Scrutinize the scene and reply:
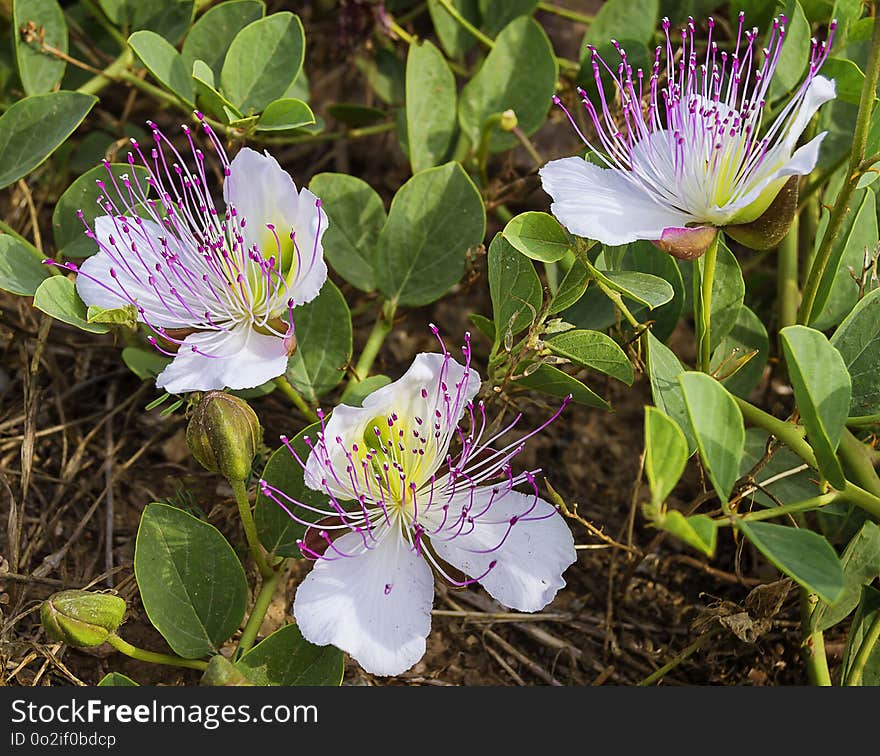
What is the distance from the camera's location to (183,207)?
5.35 ft

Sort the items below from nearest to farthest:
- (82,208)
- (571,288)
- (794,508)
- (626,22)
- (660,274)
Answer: (794,508), (571,288), (660,274), (82,208), (626,22)

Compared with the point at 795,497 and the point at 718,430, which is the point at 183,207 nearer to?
the point at 718,430

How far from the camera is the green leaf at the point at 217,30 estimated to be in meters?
1.86

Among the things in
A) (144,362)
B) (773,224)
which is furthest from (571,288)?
(144,362)

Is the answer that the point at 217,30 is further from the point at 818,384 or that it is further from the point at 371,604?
the point at 818,384

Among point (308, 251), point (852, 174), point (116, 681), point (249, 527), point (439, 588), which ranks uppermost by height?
point (852, 174)

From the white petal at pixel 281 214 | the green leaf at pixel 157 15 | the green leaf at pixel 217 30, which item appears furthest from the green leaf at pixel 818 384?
the green leaf at pixel 157 15

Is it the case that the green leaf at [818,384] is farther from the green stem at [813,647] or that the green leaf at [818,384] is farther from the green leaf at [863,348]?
the green stem at [813,647]

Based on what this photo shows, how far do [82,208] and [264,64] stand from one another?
0.39 meters

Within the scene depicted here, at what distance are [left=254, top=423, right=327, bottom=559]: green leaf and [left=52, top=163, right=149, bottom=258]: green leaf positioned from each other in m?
0.51

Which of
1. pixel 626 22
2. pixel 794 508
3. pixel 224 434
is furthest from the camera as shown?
pixel 626 22

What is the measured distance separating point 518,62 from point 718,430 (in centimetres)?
95

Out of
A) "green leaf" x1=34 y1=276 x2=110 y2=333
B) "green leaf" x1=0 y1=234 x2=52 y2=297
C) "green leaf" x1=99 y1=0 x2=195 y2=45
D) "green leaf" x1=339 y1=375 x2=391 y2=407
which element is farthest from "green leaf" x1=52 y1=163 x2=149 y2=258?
"green leaf" x1=339 y1=375 x2=391 y2=407

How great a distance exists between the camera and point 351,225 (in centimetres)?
182
